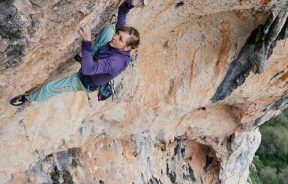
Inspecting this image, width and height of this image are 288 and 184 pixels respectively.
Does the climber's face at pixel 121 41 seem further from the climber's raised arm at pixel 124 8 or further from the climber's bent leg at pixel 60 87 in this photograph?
the climber's bent leg at pixel 60 87

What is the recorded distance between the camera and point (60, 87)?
4.58 m

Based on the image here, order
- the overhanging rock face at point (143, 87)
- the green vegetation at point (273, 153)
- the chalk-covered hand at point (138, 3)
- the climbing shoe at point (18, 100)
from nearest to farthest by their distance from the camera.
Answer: the overhanging rock face at point (143, 87), the chalk-covered hand at point (138, 3), the climbing shoe at point (18, 100), the green vegetation at point (273, 153)

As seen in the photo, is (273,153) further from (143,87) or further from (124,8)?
(124,8)

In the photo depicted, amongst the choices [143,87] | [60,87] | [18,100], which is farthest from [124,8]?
[143,87]

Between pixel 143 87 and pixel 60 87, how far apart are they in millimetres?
3373

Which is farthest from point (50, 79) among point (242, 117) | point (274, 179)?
point (274, 179)

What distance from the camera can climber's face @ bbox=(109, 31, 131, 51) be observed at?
3.88 metres

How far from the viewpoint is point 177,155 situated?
12.0 meters

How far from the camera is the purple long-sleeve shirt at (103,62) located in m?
3.77

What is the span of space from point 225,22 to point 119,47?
11.8ft

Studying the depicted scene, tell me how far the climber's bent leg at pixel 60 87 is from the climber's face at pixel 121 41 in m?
0.67

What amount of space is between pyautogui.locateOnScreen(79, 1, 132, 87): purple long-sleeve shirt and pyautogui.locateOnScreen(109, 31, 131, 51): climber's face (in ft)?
0.20

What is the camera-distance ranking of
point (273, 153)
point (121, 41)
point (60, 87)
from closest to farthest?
point (121, 41)
point (60, 87)
point (273, 153)

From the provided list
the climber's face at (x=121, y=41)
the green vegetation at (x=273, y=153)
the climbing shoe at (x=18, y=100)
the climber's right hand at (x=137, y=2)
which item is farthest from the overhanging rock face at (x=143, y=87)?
the green vegetation at (x=273, y=153)
